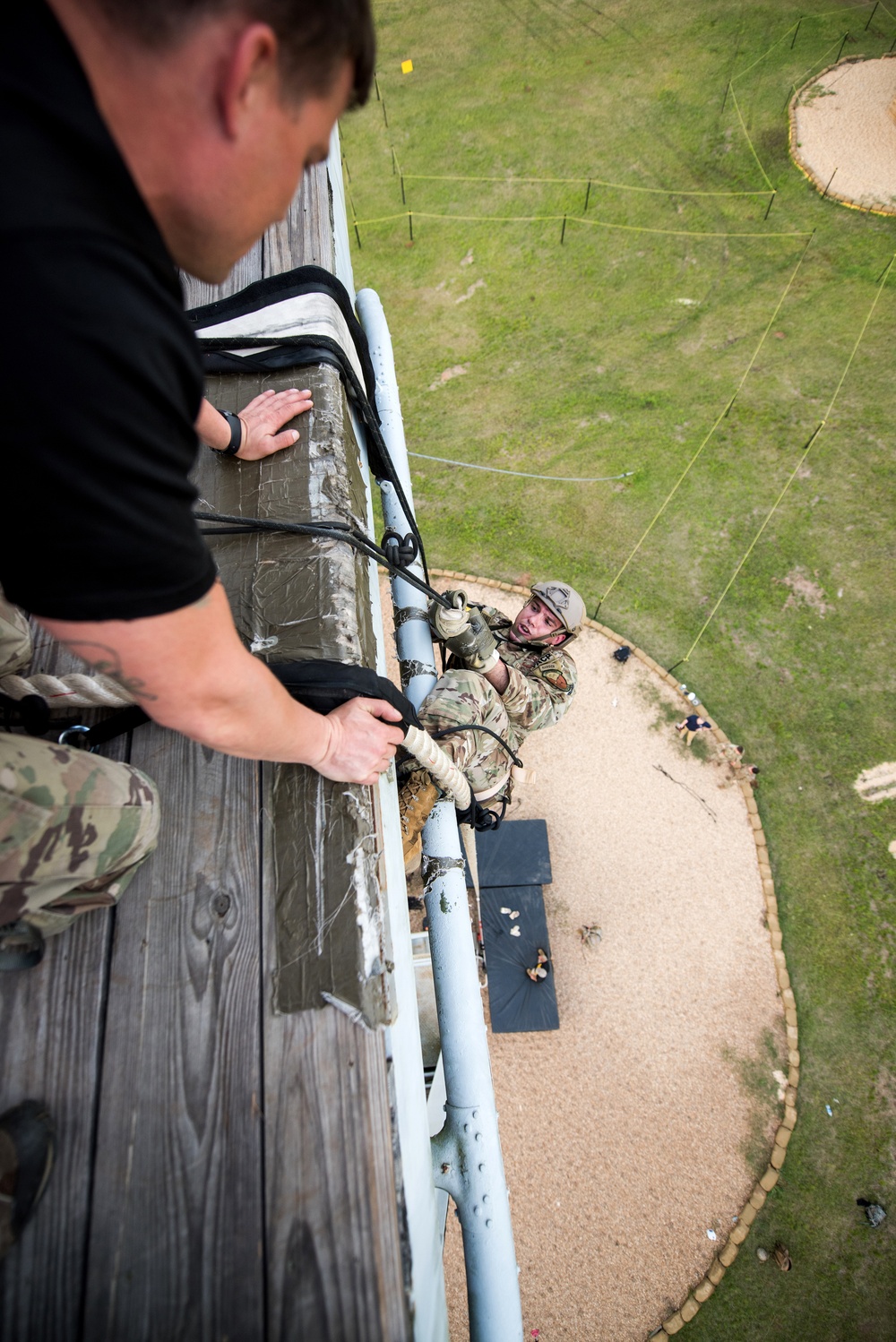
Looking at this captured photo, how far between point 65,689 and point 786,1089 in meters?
5.19

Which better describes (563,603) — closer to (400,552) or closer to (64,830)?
(400,552)

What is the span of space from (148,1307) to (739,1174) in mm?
4707

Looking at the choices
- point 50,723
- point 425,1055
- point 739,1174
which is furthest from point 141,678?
point 739,1174

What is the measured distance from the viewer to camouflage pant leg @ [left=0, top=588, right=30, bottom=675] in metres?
1.33

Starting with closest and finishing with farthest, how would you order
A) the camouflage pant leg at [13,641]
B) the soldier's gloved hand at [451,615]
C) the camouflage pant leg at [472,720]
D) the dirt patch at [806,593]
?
the camouflage pant leg at [13,641]
the soldier's gloved hand at [451,615]
the camouflage pant leg at [472,720]
the dirt patch at [806,593]

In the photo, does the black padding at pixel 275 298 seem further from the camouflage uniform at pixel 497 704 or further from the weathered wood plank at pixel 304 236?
the camouflage uniform at pixel 497 704

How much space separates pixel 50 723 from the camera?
4.30 ft

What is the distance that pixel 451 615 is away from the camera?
2109mm

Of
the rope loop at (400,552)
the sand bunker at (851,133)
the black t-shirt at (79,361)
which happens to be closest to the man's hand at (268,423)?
the rope loop at (400,552)

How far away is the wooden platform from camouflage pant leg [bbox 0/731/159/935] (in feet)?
0.27

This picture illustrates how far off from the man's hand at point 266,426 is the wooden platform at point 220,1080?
572 millimetres

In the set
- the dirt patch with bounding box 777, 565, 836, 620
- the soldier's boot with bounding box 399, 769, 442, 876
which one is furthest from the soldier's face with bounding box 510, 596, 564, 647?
the dirt patch with bounding box 777, 565, 836, 620

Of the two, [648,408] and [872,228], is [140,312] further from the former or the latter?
[872,228]

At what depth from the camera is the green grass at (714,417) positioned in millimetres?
4547
